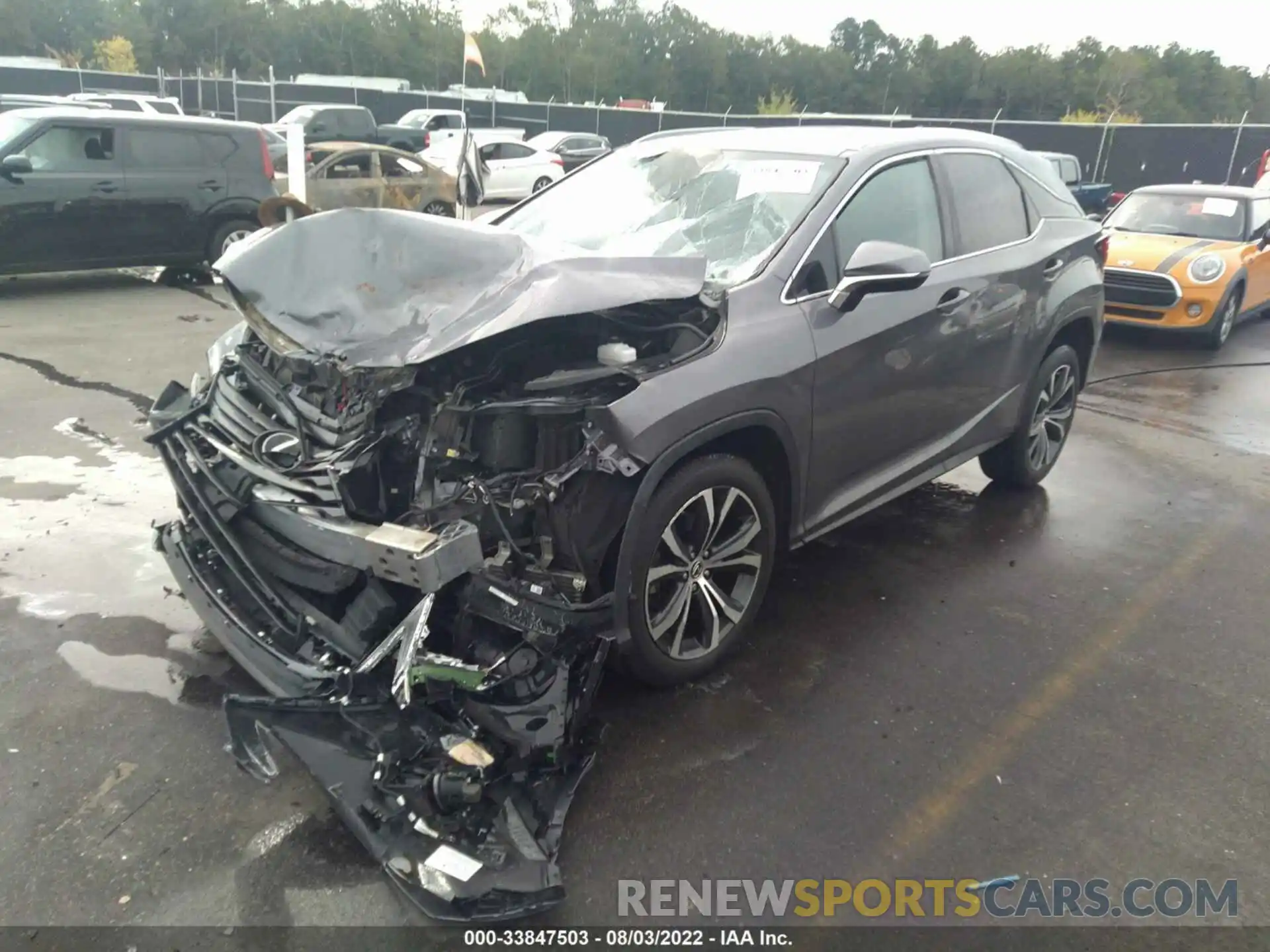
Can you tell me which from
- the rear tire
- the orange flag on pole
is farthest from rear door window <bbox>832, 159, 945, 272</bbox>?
the rear tire

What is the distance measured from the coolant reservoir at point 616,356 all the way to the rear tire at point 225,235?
8.60 m

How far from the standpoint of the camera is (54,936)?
7.22 ft

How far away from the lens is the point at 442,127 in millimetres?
26469

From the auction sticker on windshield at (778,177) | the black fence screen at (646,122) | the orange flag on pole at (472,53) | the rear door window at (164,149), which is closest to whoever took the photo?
the auction sticker on windshield at (778,177)

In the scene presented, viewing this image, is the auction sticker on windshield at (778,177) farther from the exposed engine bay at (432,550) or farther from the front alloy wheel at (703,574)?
the front alloy wheel at (703,574)

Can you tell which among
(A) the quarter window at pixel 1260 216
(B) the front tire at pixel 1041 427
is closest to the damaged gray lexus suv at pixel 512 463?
(B) the front tire at pixel 1041 427

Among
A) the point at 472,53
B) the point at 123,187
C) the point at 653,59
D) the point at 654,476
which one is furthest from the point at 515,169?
the point at 653,59

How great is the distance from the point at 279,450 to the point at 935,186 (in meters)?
3.04

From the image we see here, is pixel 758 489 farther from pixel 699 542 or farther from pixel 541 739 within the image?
pixel 541 739

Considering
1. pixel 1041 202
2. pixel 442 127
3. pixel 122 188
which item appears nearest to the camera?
pixel 1041 202

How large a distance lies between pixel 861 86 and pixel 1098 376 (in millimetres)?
69651

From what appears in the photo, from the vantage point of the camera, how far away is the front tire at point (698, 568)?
2955 mm

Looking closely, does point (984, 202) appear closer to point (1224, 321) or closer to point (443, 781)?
point (443, 781)

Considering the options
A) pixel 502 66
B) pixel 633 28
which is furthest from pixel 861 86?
pixel 502 66
